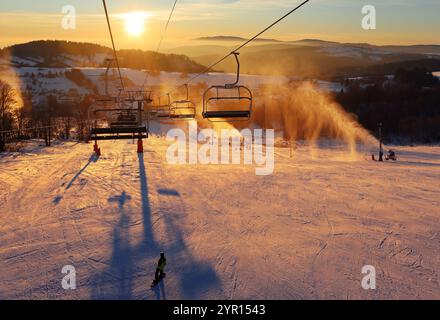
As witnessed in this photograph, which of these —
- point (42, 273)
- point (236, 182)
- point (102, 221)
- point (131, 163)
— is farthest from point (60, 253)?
point (131, 163)

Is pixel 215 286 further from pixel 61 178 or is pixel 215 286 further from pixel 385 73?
pixel 385 73

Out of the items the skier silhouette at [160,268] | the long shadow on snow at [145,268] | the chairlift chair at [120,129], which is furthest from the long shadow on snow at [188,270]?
the chairlift chair at [120,129]

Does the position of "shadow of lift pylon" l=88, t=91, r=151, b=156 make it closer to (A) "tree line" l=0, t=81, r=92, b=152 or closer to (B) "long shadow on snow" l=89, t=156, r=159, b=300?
(B) "long shadow on snow" l=89, t=156, r=159, b=300

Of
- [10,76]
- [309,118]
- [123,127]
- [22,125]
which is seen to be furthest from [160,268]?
[10,76]

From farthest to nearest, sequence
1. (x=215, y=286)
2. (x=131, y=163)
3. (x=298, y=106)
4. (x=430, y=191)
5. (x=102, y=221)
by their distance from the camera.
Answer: (x=298, y=106), (x=131, y=163), (x=430, y=191), (x=102, y=221), (x=215, y=286)

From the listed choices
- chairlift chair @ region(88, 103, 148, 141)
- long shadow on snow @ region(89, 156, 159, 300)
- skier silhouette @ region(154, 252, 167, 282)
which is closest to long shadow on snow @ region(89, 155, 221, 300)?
long shadow on snow @ region(89, 156, 159, 300)
